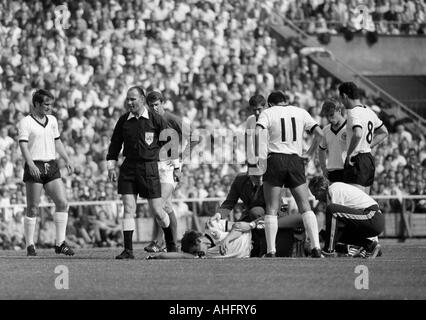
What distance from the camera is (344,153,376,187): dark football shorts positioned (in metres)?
17.2

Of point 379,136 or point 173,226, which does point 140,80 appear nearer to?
point 173,226

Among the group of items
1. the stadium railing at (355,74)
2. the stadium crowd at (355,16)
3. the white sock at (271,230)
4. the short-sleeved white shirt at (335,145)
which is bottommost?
the white sock at (271,230)

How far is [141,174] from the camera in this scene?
1638 cm

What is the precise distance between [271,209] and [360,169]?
5.53 ft

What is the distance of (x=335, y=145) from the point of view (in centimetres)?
1792

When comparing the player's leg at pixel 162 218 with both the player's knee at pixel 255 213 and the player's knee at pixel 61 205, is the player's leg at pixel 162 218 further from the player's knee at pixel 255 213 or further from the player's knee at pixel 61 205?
the player's knee at pixel 61 205

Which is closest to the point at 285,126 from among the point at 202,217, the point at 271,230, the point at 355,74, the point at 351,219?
the point at 271,230

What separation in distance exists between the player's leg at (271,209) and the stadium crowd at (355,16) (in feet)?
60.5

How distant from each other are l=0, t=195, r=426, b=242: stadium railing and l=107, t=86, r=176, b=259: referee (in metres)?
7.48

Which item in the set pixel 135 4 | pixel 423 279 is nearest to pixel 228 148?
pixel 135 4

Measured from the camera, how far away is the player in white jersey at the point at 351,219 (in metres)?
16.1

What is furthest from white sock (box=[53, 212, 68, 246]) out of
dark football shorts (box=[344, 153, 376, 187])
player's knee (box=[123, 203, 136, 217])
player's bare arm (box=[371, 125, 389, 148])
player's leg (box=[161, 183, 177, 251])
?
player's bare arm (box=[371, 125, 389, 148])

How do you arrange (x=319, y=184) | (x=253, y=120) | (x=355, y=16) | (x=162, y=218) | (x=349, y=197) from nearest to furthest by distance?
(x=349, y=197) → (x=162, y=218) → (x=319, y=184) → (x=253, y=120) → (x=355, y=16)

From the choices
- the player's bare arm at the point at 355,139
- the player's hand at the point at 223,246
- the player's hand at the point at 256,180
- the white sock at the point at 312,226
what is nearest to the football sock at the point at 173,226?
the player's hand at the point at 223,246
